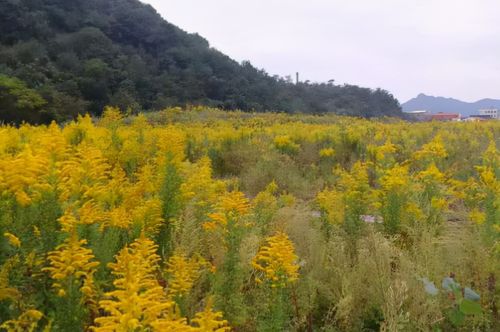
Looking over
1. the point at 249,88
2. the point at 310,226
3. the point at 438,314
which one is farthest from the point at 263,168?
the point at 249,88

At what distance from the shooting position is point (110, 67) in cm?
2811

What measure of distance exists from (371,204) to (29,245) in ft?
9.49

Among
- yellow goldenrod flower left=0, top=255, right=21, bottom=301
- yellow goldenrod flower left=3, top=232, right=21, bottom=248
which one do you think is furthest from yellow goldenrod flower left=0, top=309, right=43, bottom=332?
yellow goldenrod flower left=3, top=232, right=21, bottom=248

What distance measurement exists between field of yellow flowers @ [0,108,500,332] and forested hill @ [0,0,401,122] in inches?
635

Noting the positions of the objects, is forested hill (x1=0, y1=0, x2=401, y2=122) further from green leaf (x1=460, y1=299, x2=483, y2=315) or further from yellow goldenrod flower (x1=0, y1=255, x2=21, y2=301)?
green leaf (x1=460, y1=299, x2=483, y2=315)

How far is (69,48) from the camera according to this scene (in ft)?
89.6

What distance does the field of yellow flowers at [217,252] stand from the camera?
204cm

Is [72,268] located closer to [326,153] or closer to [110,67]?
[326,153]

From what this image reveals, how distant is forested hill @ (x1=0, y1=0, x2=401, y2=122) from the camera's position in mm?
21484

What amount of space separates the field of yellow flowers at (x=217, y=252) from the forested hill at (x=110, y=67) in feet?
52.9

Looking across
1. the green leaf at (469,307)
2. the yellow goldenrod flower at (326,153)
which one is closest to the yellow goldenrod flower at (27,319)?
the green leaf at (469,307)

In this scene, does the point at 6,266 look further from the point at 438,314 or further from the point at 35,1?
the point at 35,1

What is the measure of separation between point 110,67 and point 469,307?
28.0m

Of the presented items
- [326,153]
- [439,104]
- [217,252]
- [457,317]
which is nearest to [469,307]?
[457,317]
